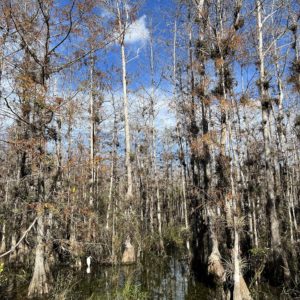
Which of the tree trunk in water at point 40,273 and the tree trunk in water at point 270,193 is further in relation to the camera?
the tree trunk in water at point 270,193

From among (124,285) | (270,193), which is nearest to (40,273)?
(124,285)

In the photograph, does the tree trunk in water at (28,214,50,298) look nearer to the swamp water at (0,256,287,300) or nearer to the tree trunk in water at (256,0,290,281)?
the swamp water at (0,256,287,300)

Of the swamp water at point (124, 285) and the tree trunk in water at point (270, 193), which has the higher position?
the tree trunk in water at point (270, 193)

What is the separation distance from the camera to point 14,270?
53.0 ft

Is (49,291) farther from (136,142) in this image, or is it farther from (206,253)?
(136,142)

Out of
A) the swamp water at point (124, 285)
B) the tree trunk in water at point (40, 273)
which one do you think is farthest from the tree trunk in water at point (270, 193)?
the tree trunk in water at point (40, 273)

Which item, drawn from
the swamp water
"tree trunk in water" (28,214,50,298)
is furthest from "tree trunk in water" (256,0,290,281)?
"tree trunk in water" (28,214,50,298)

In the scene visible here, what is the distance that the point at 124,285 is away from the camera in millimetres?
11984

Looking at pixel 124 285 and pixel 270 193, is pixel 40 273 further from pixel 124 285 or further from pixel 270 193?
pixel 270 193

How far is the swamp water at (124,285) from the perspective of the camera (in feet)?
32.3

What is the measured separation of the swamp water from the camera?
9.84m

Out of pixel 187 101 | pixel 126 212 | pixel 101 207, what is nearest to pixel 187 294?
pixel 126 212

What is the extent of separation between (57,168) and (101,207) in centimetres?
1570

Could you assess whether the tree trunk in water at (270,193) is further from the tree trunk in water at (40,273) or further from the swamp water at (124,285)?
the tree trunk in water at (40,273)
